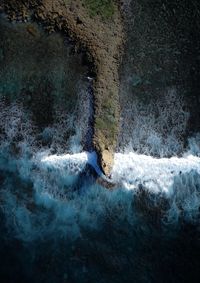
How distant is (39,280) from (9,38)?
23.8 ft

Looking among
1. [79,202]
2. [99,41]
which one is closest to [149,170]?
[79,202]

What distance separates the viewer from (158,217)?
44.7 ft

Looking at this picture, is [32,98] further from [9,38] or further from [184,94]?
[184,94]

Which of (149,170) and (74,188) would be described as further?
(149,170)

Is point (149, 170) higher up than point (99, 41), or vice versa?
point (99, 41)

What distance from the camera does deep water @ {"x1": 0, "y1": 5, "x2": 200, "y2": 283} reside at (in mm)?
13055

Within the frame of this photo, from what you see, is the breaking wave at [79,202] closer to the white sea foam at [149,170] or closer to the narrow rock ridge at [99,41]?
the white sea foam at [149,170]

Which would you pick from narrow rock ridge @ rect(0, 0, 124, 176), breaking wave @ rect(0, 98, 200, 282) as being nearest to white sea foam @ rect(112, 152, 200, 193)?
breaking wave @ rect(0, 98, 200, 282)

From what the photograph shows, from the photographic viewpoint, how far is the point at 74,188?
13.4 m

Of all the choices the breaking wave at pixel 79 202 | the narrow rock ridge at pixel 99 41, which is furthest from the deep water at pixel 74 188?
the narrow rock ridge at pixel 99 41

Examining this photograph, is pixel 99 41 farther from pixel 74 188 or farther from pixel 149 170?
pixel 74 188

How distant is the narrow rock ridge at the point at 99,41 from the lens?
1313 cm

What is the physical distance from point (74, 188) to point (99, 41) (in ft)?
14.9

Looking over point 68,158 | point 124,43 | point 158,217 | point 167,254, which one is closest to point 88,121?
point 68,158
